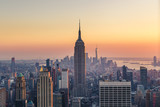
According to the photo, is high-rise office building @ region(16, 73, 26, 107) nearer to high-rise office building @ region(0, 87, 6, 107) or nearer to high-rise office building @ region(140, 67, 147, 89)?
high-rise office building @ region(0, 87, 6, 107)

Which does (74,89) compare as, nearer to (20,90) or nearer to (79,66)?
(79,66)

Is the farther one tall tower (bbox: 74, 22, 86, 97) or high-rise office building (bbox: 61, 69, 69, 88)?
tall tower (bbox: 74, 22, 86, 97)

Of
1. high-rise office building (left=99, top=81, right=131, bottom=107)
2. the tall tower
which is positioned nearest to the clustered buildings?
high-rise office building (left=99, top=81, right=131, bottom=107)

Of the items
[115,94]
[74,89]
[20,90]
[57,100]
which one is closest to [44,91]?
[57,100]

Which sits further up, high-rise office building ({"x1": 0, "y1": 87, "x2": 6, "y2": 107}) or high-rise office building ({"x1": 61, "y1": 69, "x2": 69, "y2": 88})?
high-rise office building ({"x1": 61, "y1": 69, "x2": 69, "y2": 88})

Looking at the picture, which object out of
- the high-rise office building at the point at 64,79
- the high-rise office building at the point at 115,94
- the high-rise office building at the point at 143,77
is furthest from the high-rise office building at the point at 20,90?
the high-rise office building at the point at 143,77

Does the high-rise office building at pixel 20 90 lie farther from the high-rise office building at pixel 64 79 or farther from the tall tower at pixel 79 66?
the tall tower at pixel 79 66

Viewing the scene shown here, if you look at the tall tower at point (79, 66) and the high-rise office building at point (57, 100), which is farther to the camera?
the tall tower at point (79, 66)

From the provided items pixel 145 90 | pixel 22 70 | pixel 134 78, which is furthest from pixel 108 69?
pixel 22 70
